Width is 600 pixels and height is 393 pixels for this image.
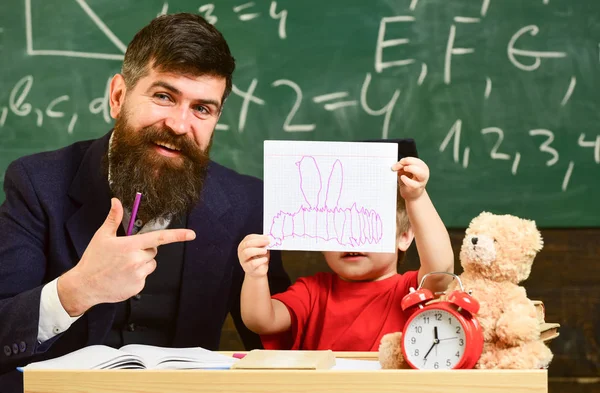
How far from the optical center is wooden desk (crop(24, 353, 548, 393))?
109cm

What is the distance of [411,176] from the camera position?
1.47 meters

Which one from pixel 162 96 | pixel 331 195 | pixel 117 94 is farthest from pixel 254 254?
pixel 117 94

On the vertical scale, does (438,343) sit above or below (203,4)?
below

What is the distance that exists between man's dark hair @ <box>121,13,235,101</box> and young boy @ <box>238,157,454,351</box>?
1.67 ft

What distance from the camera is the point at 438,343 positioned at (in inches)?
46.1

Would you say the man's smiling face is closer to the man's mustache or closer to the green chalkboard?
the man's mustache

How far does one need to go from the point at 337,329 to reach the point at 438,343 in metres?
0.53

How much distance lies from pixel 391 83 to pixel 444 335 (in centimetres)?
151

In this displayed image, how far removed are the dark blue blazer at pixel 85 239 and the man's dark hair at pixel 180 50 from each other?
26cm

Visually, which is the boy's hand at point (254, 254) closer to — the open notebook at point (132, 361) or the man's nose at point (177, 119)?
the open notebook at point (132, 361)

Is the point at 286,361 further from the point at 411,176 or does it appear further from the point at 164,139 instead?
the point at 164,139

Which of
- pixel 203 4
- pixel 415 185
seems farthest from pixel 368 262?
pixel 203 4

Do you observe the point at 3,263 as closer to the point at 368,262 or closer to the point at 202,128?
the point at 202,128

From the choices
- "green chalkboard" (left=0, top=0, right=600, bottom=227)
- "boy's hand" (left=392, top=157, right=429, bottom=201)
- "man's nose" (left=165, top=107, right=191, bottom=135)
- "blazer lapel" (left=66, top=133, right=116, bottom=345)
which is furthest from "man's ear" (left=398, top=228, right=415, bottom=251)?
"green chalkboard" (left=0, top=0, right=600, bottom=227)
